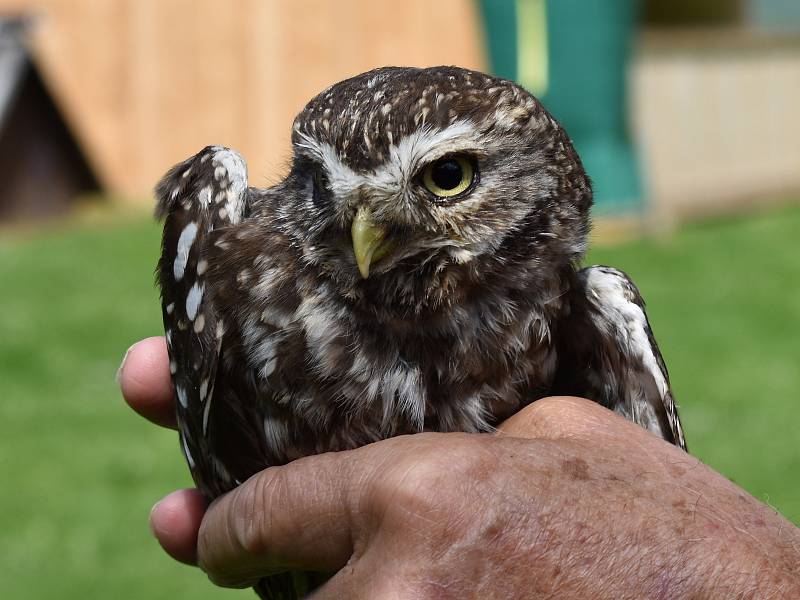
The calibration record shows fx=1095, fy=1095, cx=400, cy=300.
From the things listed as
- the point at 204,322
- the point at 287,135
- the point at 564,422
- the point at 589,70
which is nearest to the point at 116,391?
the point at 287,135

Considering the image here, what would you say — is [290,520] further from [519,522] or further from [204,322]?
[204,322]

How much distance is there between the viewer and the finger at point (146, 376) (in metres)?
3.86

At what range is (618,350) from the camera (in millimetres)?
3736

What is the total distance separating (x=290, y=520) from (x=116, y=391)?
26.7 ft

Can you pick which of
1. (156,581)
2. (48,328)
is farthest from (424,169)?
(48,328)

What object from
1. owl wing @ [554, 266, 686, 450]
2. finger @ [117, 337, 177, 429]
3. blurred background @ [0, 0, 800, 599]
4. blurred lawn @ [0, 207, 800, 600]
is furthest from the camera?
blurred background @ [0, 0, 800, 599]

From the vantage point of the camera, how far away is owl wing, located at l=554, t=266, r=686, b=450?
3734 mm

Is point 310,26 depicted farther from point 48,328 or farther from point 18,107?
point 48,328

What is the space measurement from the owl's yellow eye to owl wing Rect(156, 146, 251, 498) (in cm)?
74

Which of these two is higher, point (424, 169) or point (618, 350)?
point (424, 169)

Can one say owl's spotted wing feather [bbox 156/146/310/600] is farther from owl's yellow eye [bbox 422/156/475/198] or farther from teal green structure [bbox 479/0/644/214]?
teal green structure [bbox 479/0/644/214]

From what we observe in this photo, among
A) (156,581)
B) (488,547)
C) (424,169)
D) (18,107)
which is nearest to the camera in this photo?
(488,547)

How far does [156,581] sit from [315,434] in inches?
184

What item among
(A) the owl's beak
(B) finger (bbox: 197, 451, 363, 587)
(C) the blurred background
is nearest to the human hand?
(B) finger (bbox: 197, 451, 363, 587)
